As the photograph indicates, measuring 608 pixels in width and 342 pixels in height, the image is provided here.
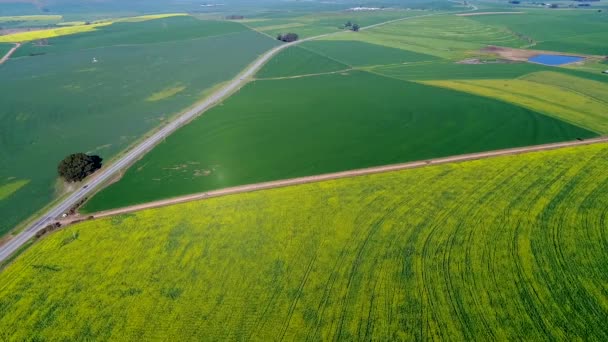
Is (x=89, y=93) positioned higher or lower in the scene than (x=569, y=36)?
lower

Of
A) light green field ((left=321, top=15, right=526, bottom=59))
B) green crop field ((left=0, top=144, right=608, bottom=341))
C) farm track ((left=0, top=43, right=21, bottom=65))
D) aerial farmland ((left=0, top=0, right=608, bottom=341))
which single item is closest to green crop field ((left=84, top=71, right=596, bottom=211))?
aerial farmland ((left=0, top=0, right=608, bottom=341))

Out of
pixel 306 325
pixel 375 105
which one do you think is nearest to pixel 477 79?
pixel 375 105

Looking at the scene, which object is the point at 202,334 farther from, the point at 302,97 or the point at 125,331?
the point at 302,97

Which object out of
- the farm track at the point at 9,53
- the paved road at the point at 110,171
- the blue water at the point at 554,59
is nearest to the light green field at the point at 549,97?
the blue water at the point at 554,59

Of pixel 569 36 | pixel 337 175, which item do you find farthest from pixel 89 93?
pixel 569 36

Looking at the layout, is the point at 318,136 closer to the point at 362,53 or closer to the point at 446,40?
the point at 362,53

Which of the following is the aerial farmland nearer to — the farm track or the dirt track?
the dirt track
